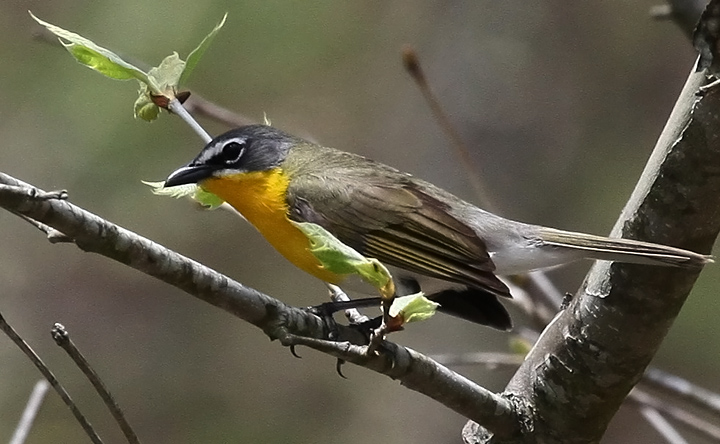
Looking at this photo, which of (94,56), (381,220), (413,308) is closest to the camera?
(413,308)

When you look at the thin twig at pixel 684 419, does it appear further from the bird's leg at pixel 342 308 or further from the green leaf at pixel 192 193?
the green leaf at pixel 192 193

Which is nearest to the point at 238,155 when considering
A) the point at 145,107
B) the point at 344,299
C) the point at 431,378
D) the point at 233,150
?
the point at 233,150

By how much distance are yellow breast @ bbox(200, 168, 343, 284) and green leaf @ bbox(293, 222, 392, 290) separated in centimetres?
108

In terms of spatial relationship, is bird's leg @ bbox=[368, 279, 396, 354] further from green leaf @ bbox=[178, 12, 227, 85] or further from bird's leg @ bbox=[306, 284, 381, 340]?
green leaf @ bbox=[178, 12, 227, 85]

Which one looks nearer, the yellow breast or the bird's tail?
the bird's tail

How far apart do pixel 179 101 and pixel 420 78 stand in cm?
98

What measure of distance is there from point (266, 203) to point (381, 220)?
37cm

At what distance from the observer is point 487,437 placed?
2.30 metres

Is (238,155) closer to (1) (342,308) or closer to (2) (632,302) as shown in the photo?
(1) (342,308)

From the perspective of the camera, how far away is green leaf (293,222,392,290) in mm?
1472

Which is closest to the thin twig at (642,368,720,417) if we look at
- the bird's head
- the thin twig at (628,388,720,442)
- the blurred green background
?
the thin twig at (628,388,720,442)

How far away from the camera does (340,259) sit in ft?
4.84

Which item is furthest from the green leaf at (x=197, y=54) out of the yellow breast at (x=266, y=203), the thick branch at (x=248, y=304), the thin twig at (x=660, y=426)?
the thin twig at (x=660, y=426)

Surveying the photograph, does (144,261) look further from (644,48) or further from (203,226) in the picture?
(644,48)
